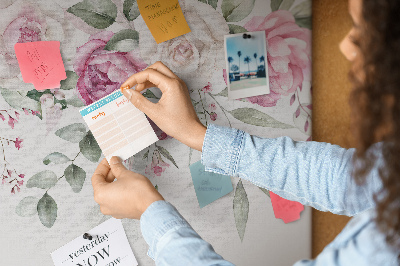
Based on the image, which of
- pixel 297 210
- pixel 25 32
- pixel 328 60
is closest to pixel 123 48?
pixel 25 32

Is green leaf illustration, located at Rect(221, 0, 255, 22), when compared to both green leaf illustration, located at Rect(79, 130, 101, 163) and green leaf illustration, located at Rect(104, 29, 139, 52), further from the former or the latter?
green leaf illustration, located at Rect(79, 130, 101, 163)

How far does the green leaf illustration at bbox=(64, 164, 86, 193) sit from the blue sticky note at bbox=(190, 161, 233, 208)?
220mm

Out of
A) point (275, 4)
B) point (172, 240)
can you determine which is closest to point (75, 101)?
point (172, 240)

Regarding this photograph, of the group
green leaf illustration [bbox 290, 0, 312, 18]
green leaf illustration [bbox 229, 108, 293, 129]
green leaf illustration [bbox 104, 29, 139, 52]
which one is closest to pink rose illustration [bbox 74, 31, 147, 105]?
green leaf illustration [bbox 104, 29, 139, 52]

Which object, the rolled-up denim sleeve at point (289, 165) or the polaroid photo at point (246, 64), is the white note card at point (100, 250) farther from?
the polaroid photo at point (246, 64)

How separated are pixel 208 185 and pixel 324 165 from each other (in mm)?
259

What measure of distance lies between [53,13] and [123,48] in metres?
0.13

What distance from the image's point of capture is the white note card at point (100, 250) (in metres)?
0.70

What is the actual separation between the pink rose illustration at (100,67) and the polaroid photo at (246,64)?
18cm

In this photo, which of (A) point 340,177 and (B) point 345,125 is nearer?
(A) point 340,177

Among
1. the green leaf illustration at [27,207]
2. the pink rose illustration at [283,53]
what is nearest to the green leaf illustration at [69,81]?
the green leaf illustration at [27,207]

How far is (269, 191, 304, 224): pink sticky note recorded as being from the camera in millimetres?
792

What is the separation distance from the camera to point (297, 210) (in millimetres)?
810

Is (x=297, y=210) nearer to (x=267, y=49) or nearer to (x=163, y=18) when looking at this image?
(x=267, y=49)
